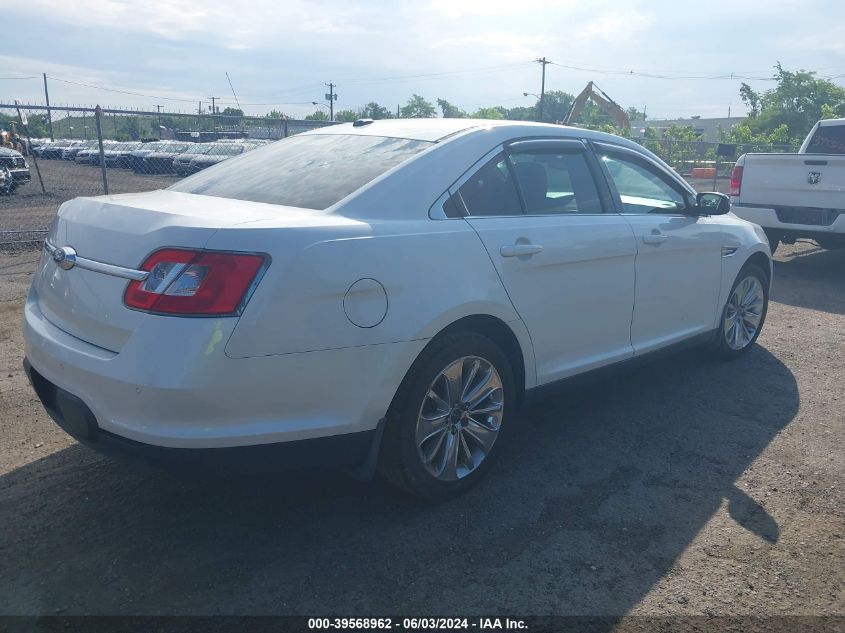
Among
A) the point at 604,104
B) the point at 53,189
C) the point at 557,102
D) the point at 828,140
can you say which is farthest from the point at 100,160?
the point at 557,102

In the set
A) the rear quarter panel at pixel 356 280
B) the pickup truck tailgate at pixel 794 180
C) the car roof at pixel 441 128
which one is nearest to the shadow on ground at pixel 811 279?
the pickup truck tailgate at pixel 794 180

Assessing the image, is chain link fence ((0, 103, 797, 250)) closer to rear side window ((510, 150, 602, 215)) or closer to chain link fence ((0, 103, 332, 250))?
chain link fence ((0, 103, 332, 250))

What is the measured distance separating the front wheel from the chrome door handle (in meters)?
2.35

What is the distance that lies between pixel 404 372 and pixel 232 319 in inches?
30.4

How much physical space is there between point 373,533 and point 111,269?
151 cm

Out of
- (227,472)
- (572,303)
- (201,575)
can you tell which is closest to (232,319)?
(227,472)

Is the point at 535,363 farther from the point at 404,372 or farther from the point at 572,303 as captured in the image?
the point at 404,372

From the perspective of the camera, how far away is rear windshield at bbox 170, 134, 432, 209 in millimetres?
3307

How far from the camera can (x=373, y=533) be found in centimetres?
314

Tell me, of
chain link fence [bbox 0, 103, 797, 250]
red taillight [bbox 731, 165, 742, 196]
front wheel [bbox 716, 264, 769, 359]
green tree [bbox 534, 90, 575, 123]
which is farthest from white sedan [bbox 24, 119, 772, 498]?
green tree [bbox 534, 90, 575, 123]

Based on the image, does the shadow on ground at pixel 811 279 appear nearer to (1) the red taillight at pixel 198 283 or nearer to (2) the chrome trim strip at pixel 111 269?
(1) the red taillight at pixel 198 283

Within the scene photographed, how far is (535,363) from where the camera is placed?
3725 millimetres

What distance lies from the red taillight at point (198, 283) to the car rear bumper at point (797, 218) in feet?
26.8

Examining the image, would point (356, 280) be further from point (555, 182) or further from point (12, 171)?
point (12, 171)
